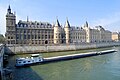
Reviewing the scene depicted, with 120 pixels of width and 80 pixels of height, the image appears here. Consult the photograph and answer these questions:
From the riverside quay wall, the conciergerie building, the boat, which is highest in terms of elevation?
the conciergerie building

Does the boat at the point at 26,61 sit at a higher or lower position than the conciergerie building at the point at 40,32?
lower

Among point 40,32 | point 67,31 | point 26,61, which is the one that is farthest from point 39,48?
point 26,61

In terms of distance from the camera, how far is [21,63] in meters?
40.4

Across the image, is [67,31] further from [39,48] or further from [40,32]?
[39,48]

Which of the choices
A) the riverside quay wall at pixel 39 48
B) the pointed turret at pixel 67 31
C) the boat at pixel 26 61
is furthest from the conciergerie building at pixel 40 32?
the boat at pixel 26 61

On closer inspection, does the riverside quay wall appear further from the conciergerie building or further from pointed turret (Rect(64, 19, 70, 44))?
pointed turret (Rect(64, 19, 70, 44))

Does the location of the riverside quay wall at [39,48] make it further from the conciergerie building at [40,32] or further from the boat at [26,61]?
the boat at [26,61]

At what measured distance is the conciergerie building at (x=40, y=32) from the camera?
74.0 metres

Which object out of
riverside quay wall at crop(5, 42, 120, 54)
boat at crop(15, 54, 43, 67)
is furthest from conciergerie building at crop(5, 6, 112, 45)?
boat at crop(15, 54, 43, 67)

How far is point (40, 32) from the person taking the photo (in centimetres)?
8412

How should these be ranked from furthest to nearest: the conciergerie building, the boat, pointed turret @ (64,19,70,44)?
1. pointed turret @ (64,19,70,44)
2. the conciergerie building
3. the boat

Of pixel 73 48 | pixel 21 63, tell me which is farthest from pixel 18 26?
pixel 21 63

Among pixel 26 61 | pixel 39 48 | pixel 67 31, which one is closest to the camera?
pixel 26 61

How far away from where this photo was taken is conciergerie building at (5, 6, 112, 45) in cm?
7401
